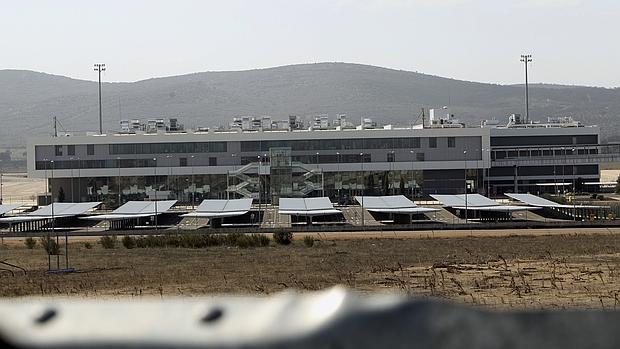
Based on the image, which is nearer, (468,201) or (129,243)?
(129,243)

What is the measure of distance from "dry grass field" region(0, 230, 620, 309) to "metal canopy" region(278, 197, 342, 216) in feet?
68.4

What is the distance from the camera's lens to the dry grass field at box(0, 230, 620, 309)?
28241mm

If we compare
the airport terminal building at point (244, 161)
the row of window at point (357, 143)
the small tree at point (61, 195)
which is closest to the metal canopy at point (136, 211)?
the airport terminal building at point (244, 161)

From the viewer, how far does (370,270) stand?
3709 centimetres

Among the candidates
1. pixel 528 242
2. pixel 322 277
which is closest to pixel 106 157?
pixel 528 242

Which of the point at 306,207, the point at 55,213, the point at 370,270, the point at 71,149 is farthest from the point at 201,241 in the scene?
the point at 71,149

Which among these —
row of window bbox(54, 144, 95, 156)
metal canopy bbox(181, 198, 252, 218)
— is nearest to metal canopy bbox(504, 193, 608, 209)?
metal canopy bbox(181, 198, 252, 218)

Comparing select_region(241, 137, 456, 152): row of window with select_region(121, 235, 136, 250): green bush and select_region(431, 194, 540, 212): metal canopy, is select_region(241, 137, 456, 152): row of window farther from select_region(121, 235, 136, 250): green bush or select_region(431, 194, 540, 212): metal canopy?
select_region(121, 235, 136, 250): green bush

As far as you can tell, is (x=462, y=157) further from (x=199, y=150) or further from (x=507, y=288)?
(x=507, y=288)

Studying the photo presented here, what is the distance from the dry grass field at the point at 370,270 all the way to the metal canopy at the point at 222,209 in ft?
73.2

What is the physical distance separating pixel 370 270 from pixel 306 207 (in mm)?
50179

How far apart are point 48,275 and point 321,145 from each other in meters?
85.5

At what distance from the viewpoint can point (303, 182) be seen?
114438 mm

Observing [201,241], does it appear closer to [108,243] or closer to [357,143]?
[108,243]
